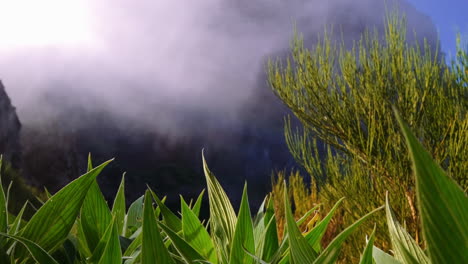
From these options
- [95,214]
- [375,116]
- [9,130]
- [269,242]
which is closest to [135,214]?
[95,214]

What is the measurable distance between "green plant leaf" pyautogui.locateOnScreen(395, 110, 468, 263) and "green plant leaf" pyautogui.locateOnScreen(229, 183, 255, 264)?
0.22 meters

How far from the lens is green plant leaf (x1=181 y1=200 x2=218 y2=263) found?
0.44 meters

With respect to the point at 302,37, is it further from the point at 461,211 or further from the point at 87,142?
the point at 87,142

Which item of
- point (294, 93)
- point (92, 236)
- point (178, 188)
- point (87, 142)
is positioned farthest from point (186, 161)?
point (92, 236)

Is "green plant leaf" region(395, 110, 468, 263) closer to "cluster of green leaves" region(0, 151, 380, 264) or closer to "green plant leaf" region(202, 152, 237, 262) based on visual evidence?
"cluster of green leaves" region(0, 151, 380, 264)

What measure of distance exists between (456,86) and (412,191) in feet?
3.00

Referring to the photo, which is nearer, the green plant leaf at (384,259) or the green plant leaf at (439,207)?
the green plant leaf at (439,207)

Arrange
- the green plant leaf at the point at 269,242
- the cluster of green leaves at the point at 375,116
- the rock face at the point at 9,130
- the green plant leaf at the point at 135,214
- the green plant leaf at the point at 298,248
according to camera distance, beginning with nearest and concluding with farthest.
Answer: the green plant leaf at the point at 298,248, the green plant leaf at the point at 269,242, the green plant leaf at the point at 135,214, the cluster of green leaves at the point at 375,116, the rock face at the point at 9,130

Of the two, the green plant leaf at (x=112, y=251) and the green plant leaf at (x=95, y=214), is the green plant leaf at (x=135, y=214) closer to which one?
the green plant leaf at (x=95, y=214)

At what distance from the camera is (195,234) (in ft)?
1.44

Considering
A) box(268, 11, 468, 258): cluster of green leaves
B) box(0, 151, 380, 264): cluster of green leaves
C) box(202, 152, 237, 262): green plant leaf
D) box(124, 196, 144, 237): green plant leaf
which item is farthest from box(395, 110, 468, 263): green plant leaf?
box(268, 11, 468, 258): cluster of green leaves

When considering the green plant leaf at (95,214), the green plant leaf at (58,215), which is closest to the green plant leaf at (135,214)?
the green plant leaf at (95,214)

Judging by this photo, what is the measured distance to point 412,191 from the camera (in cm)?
327

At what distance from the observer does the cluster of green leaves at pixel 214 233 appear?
0.48ft
